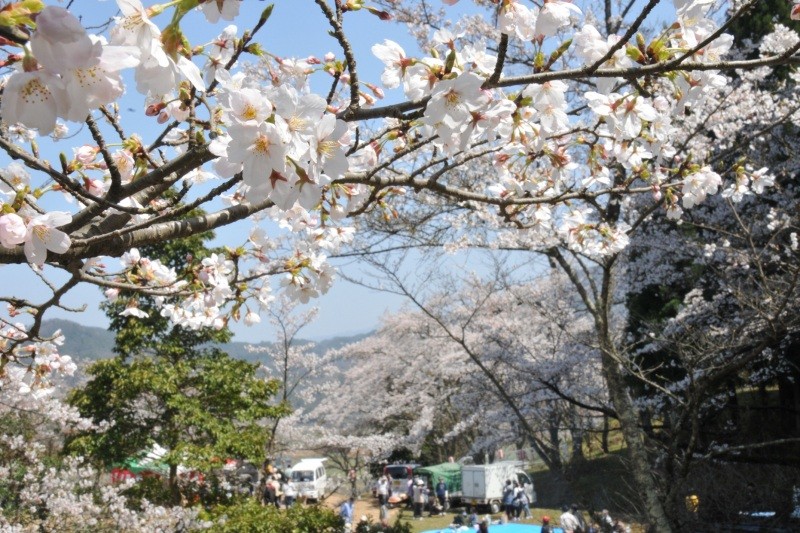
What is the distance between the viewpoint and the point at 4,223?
1291 mm

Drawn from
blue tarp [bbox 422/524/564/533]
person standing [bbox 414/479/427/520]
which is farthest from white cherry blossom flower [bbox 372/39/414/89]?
person standing [bbox 414/479/427/520]

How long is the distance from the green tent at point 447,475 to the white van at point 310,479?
14.5ft

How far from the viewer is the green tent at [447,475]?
18.9m

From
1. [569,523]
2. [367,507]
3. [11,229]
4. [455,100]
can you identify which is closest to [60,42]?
[11,229]

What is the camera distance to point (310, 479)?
22.4m

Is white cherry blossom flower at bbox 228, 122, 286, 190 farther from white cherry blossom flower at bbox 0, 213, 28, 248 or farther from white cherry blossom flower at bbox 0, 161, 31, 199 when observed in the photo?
white cherry blossom flower at bbox 0, 161, 31, 199

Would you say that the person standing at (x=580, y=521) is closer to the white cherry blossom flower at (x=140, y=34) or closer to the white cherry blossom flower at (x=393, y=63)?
the white cherry blossom flower at (x=393, y=63)

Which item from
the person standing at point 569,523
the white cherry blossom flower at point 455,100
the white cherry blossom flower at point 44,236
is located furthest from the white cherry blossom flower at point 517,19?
the person standing at point 569,523

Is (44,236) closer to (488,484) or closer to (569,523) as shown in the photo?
(569,523)

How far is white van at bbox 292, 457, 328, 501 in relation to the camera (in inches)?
858

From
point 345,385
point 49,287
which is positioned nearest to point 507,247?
point 49,287

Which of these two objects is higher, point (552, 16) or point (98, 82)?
point (552, 16)

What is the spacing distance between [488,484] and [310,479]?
7.83 metres

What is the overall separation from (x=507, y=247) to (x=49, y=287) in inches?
236
